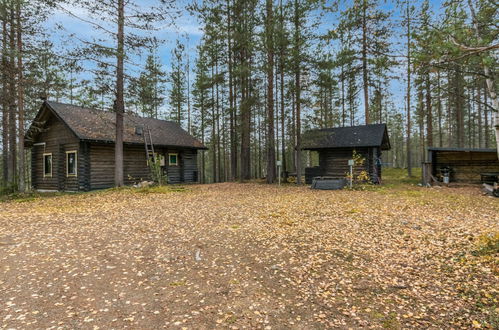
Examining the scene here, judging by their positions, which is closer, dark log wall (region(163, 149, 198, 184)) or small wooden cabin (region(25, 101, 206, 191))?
small wooden cabin (region(25, 101, 206, 191))

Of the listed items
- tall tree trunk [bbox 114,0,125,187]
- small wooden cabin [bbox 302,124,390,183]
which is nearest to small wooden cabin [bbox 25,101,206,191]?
tall tree trunk [bbox 114,0,125,187]

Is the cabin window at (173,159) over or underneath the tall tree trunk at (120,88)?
underneath

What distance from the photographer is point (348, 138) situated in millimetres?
17469

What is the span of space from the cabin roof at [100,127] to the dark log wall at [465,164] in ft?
58.3

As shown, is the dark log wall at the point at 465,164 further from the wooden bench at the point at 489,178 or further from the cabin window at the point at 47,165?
the cabin window at the point at 47,165

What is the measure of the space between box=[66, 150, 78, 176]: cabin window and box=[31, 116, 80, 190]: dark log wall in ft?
0.81

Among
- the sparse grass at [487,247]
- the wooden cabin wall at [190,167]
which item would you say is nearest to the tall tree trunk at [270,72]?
the wooden cabin wall at [190,167]

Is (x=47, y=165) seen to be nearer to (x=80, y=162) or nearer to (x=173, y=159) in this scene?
(x=80, y=162)

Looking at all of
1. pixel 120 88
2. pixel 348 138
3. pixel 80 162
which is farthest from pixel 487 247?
pixel 80 162

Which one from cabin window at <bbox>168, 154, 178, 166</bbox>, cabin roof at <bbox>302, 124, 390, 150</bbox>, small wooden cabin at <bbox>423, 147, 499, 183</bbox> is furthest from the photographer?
cabin window at <bbox>168, 154, 178, 166</bbox>

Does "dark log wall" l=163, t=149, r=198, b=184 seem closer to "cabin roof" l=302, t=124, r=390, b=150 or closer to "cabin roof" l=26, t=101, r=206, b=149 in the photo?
"cabin roof" l=26, t=101, r=206, b=149

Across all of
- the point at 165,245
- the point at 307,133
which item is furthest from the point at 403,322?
the point at 307,133

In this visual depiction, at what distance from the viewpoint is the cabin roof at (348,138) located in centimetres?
1578

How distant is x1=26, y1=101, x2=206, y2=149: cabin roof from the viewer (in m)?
14.5
